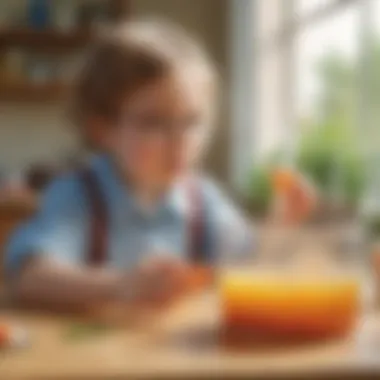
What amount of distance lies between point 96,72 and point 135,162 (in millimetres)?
52

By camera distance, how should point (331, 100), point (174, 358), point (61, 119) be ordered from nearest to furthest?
point (174, 358), point (331, 100), point (61, 119)

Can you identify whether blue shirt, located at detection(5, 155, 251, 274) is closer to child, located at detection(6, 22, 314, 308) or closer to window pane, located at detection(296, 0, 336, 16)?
child, located at detection(6, 22, 314, 308)

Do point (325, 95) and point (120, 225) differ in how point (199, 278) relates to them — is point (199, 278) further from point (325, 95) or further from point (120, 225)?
point (325, 95)

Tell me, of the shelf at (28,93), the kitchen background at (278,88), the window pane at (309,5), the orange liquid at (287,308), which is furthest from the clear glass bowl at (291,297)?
the shelf at (28,93)

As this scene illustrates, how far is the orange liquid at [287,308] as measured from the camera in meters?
0.30

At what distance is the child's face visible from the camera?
1.37 ft

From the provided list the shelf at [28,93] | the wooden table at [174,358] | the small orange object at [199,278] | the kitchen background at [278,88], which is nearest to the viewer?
the wooden table at [174,358]

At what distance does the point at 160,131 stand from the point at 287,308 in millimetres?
144

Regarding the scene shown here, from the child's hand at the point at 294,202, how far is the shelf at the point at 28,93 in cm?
26

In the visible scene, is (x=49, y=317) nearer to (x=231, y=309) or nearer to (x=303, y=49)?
(x=231, y=309)

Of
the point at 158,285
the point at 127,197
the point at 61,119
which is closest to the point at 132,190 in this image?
the point at 127,197

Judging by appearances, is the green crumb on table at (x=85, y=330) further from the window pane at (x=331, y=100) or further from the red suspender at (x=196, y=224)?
the window pane at (x=331, y=100)

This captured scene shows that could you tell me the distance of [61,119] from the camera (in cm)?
66

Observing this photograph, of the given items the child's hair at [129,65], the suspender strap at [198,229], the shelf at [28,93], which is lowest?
the suspender strap at [198,229]
